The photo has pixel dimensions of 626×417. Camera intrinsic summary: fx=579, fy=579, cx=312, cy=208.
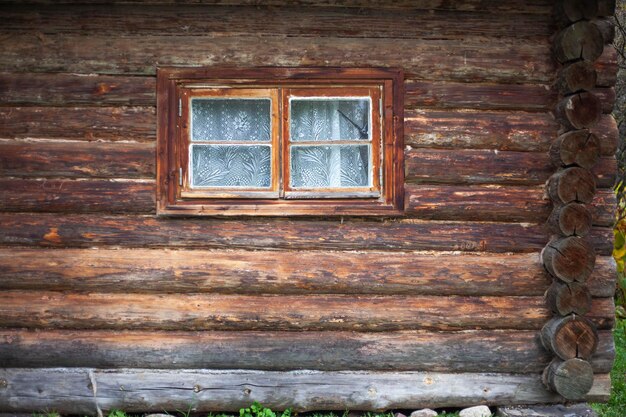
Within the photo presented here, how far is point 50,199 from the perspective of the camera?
4230mm

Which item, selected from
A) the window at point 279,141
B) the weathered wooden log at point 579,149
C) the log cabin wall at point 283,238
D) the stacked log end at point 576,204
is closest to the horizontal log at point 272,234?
the log cabin wall at point 283,238

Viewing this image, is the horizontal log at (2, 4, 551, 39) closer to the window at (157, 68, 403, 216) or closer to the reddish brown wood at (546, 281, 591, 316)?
the window at (157, 68, 403, 216)

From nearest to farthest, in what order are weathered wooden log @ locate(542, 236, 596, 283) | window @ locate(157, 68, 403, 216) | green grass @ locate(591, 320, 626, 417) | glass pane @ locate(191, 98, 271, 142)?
weathered wooden log @ locate(542, 236, 596, 283)
window @ locate(157, 68, 403, 216)
glass pane @ locate(191, 98, 271, 142)
green grass @ locate(591, 320, 626, 417)

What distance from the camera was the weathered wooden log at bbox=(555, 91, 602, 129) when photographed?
4.15m

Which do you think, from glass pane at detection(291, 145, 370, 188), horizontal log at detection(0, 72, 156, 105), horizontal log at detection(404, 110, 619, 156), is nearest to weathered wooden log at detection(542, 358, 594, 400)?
horizontal log at detection(404, 110, 619, 156)

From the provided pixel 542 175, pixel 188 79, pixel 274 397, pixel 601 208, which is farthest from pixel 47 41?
pixel 601 208

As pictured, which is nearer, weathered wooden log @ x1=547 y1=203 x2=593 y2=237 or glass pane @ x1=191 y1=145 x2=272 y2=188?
weathered wooden log @ x1=547 y1=203 x2=593 y2=237

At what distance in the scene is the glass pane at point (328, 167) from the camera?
435 centimetres


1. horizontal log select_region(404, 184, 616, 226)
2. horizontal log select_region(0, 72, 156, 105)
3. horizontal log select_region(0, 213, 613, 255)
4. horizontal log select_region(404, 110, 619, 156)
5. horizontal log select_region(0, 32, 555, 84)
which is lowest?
horizontal log select_region(0, 213, 613, 255)

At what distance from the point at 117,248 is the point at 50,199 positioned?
60 centimetres

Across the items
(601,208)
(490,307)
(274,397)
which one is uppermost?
(601,208)

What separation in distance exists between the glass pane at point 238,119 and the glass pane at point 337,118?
0.30 m

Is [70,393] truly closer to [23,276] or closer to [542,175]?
[23,276]

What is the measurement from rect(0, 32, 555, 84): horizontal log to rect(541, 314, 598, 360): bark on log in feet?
5.89
